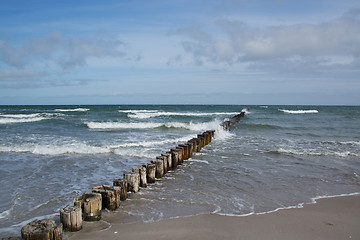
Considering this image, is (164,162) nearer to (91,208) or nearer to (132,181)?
(132,181)

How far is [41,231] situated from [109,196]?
4.96 ft

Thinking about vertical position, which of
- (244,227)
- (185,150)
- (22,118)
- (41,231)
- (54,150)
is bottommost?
(244,227)

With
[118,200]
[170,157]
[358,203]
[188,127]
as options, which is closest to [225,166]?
[170,157]

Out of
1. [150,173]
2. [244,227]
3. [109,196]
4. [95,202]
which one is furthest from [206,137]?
[95,202]

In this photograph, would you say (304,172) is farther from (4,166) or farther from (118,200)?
(4,166)

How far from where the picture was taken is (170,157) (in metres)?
7.33

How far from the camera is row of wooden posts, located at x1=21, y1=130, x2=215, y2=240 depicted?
3.22 metres

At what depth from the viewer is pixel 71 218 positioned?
12.4ft

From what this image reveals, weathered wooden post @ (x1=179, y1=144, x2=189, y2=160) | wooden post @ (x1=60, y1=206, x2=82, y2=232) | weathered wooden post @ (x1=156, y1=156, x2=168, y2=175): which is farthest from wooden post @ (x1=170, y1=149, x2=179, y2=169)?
wooden post @ (x1=60, y1=206, x2=82, y2=232)

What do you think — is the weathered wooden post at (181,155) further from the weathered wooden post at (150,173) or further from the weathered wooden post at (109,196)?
the weathered wooden post at (109,196)

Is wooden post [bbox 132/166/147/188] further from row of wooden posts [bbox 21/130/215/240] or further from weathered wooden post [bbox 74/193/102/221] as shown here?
weathered wooden post [bbox 74/193/102/221]

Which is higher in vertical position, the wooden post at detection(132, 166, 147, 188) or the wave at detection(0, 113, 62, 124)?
the wave at detection(0, 113, 62, 124)

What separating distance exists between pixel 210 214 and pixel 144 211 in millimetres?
1097

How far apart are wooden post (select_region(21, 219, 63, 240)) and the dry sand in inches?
18.1
